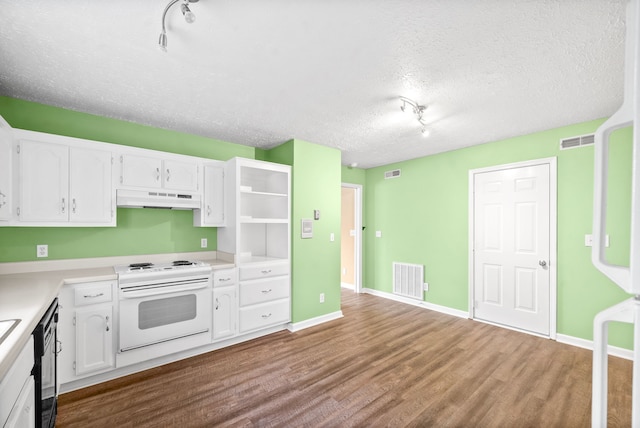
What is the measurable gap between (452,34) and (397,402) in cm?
258

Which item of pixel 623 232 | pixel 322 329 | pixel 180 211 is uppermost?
pixel 180 211

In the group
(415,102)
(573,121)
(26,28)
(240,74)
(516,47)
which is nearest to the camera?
(26,28)

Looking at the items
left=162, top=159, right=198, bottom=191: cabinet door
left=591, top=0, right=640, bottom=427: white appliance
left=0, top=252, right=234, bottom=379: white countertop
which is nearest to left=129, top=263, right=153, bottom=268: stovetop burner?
left=0, top=252, right=234, bottom=379: white countertop

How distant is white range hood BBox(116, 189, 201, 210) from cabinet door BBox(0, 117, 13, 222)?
0.72 meters

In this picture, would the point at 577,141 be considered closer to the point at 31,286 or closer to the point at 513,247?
the point at 513,247

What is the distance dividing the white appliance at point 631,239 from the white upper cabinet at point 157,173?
10.7 ft

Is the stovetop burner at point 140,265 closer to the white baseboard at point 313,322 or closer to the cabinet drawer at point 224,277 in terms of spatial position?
the cabinet drawer at point 224,277

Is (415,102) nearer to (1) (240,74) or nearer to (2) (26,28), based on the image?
(1) (240,74)

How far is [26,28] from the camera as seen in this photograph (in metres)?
1.61

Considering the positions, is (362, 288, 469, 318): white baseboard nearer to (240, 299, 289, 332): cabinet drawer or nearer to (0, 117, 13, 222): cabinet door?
(240, 299, 289, 332): cabinet drawer

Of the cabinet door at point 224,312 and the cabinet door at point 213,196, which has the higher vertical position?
the cabinet door at point 213,196

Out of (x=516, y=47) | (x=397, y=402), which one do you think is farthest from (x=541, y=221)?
(x=397, y=402)

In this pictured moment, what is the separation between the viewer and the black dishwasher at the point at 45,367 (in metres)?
1.48

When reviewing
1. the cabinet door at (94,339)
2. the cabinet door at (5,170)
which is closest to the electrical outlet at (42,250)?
the cabinet door at (5,170)
